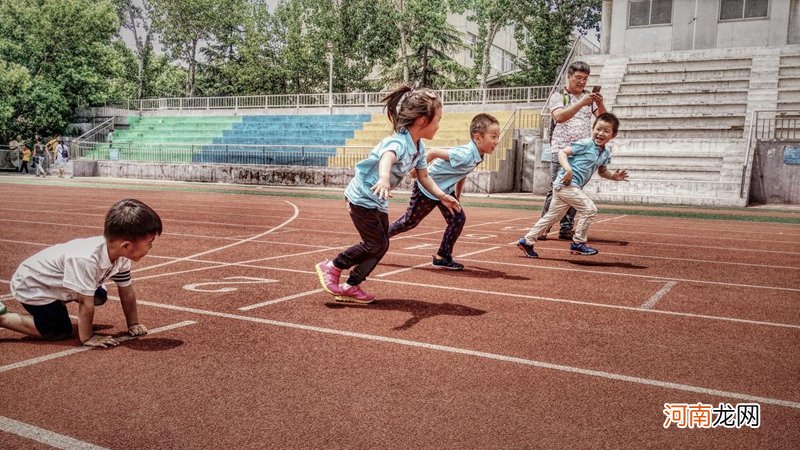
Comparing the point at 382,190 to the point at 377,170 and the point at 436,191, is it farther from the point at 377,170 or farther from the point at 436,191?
the point at 436,191

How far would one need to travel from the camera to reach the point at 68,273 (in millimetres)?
3893

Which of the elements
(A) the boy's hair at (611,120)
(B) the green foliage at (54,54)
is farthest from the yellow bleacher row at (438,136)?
(B) the green foliage at (54,54)

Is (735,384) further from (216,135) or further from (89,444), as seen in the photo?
(216,135)

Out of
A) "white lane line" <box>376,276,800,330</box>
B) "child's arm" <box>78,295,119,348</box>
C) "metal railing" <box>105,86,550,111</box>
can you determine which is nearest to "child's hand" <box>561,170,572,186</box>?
"white lane line" <box>376,276,800,330</box>

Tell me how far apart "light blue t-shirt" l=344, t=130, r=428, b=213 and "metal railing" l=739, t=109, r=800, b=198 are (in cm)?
1762

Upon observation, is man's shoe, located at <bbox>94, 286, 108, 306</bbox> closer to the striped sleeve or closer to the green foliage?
the striped sleeve

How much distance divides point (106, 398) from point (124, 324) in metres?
1.54

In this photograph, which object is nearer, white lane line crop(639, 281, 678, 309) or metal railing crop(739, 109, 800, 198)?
white lane line crop(639, 281, 678, 309)

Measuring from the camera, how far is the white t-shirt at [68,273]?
391cm

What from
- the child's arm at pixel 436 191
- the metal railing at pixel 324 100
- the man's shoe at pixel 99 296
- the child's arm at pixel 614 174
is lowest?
the man's shoe at pixel 99 296

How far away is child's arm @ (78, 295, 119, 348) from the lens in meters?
3.94

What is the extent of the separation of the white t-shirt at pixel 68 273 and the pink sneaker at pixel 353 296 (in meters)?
1.75

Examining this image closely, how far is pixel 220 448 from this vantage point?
2.77 m

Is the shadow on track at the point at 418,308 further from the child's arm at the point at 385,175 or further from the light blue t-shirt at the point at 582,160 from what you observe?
the light blue t-shirt at the point at 582,160
